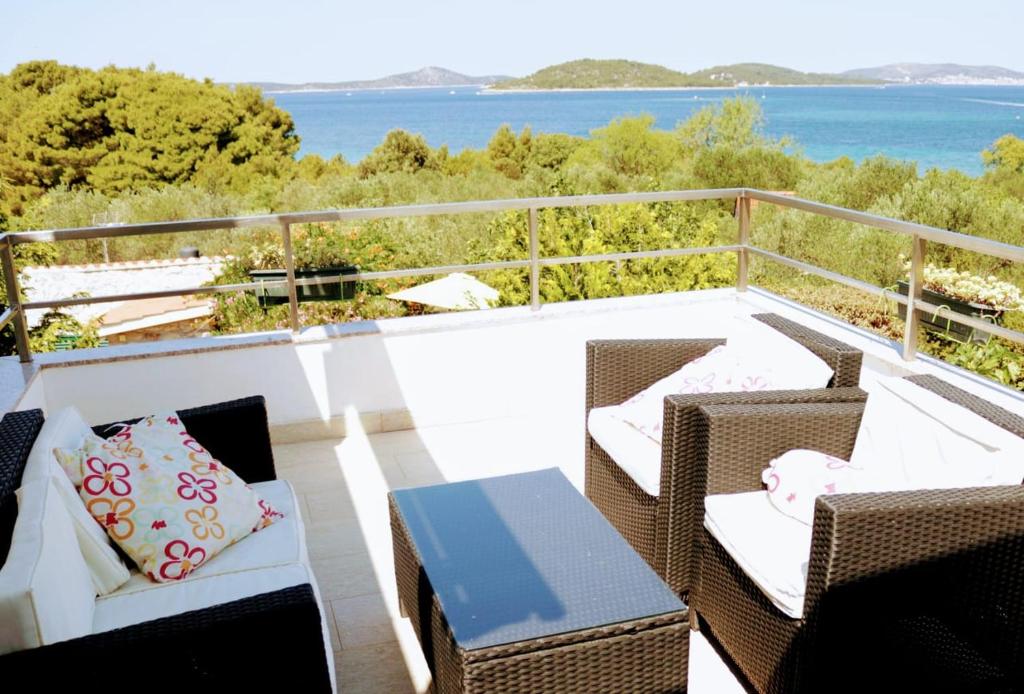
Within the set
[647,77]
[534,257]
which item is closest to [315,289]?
[534,257]

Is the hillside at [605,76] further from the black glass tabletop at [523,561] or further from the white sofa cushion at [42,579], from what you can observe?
the white sofa cushion at [42,579]

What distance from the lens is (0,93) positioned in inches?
1068

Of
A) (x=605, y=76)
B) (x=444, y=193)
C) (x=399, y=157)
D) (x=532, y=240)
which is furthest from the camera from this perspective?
(x=605, y=76)

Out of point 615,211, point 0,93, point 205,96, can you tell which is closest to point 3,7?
point 0,93

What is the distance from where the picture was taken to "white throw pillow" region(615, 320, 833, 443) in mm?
2867

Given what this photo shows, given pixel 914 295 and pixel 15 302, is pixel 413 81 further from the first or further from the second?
pixel 914 295

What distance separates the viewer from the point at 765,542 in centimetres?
222

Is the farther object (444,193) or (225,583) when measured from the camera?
(444,193)

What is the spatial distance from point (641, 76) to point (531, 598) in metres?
53.2

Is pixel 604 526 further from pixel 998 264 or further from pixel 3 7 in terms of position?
pixel 3 7

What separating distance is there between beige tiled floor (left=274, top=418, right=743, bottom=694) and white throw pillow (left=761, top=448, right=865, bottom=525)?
1.64 ft

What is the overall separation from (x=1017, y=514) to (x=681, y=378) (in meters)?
1.27

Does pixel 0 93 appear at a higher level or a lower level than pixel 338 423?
higher

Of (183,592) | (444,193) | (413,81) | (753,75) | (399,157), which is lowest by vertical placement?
(444,193)
